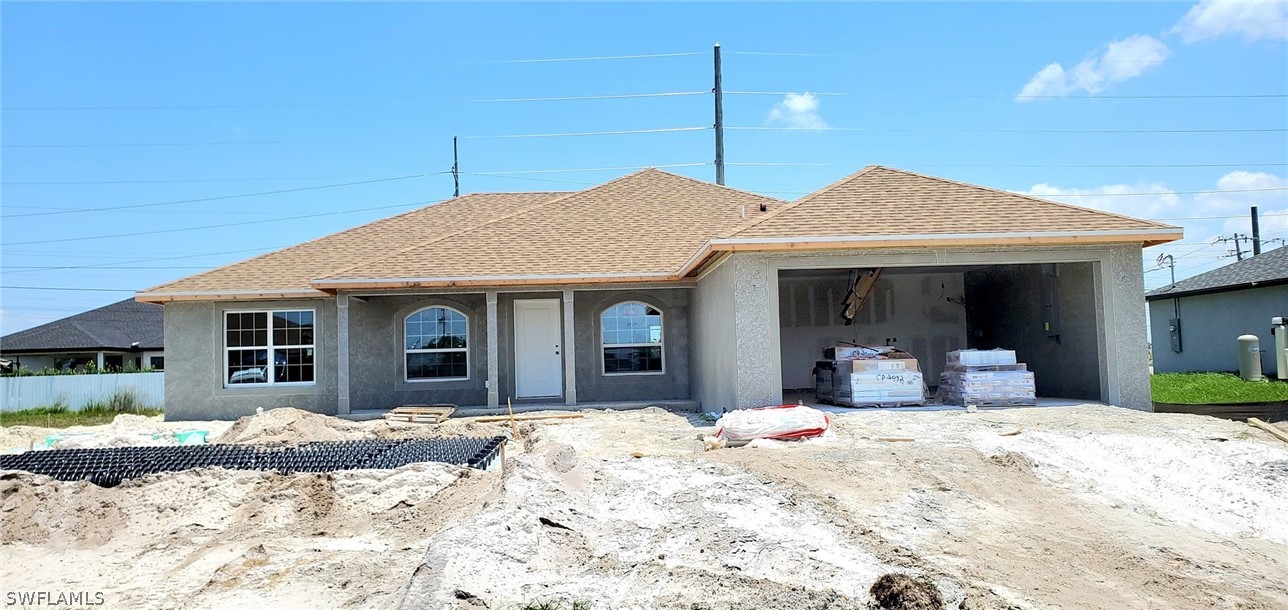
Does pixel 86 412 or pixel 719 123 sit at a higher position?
pixel 719 123

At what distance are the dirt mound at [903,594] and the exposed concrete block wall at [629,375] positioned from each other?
11.7 m

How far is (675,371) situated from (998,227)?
7098 millimetres

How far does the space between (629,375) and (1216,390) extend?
13088 mm

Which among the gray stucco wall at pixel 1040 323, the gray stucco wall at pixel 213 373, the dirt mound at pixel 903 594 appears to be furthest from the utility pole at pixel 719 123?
the dirt mound at pixel 903 594

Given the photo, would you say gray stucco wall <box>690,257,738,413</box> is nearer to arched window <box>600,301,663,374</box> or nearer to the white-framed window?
arched window <box>600,301,663,374</box>

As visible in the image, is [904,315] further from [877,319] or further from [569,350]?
[569,350]

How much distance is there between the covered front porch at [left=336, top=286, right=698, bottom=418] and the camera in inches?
643

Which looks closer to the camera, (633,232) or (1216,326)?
(633,232)

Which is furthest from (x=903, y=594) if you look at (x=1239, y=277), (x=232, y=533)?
(x=1239, y=277)

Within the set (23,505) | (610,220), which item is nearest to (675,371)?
(610,220)

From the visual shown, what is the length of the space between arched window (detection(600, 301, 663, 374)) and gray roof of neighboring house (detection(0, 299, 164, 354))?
2112 cm

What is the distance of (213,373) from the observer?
53.5 ft

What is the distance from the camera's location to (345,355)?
1523 centimetres

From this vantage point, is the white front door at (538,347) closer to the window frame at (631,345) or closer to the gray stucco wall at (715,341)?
the window frame at (631,345)
